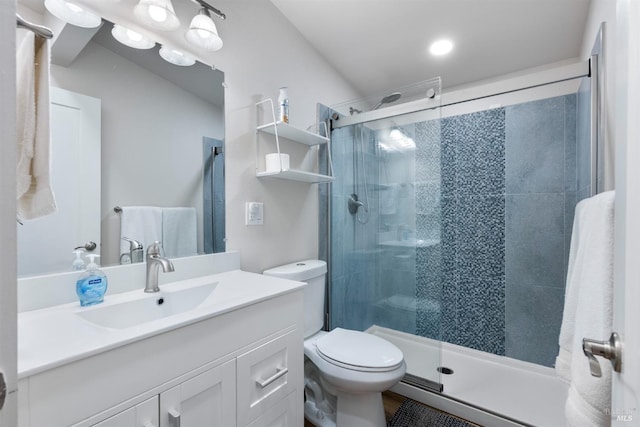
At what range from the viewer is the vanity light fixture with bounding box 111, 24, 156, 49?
3.53ft

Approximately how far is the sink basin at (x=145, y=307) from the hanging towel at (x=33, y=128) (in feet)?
1.19

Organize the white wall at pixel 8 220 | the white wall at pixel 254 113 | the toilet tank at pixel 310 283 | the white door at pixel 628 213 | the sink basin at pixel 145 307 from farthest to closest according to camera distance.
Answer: the toilet tank at pixel 310 283 < the white wall at pixel 254 113 < the sink basin at pixel 145 307 < the white door at pixel 628 213 < the white wall at pixel 8 220

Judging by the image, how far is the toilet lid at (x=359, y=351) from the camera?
4.39ft

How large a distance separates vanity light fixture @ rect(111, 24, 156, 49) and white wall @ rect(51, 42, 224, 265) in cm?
7

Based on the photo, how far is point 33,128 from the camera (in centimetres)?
67

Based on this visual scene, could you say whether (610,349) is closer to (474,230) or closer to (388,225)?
Result: (388,225)

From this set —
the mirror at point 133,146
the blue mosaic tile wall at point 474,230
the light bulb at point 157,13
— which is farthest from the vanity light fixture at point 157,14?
the blue mosaic tile wall at point 474,230

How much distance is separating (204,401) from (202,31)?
4.69 ft

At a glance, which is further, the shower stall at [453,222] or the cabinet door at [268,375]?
the shower stall at [453,222]

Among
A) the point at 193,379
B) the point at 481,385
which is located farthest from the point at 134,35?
the point at 481,385

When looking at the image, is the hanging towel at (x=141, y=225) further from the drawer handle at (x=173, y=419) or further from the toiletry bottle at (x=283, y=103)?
the toiletry bottle at (x=283, y=103)

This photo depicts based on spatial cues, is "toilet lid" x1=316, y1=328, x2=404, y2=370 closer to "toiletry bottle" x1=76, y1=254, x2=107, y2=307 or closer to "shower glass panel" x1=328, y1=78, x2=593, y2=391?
"shower glass panel" x1=328, y1=78, x2=593, y2=391

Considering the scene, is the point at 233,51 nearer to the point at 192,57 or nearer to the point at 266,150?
the point at 192,57

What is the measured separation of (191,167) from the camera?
1.32 meters
